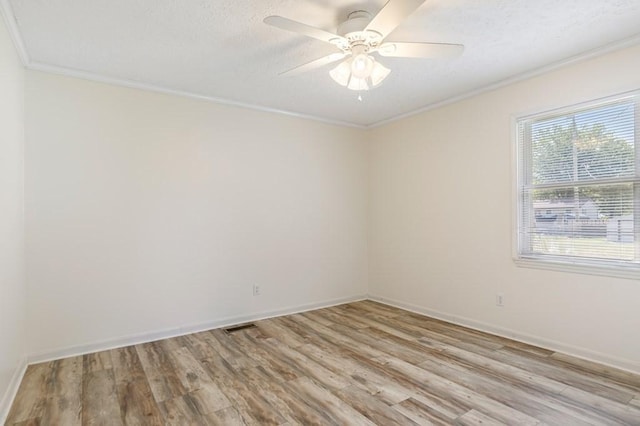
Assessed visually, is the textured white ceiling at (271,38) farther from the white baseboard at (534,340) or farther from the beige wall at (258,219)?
the white baseboard at (534,340)

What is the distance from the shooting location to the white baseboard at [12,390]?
2.09 meters

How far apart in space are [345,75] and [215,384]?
2.37 m

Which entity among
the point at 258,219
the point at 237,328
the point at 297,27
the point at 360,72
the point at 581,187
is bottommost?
the point at 237,328

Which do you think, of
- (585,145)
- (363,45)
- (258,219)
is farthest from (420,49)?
(258,219)

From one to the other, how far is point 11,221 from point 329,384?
8.10 ft

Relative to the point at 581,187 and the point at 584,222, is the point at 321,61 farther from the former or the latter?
the point at 584,222

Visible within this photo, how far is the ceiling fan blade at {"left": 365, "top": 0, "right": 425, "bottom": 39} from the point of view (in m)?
1.69

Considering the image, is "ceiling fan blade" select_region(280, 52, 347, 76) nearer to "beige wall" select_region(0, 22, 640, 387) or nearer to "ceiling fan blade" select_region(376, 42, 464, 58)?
"ceiling fan blade" select_region(376, 42, 464, 58)

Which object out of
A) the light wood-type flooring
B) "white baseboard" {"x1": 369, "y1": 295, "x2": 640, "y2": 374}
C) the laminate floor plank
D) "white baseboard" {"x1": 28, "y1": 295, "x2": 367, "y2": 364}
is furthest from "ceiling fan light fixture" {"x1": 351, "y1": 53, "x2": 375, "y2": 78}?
"white baseboard" {"x1": 28, "y1": 295, "x2": 367, "y2": 364}

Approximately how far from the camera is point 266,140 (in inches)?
164

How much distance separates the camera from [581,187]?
293 cm

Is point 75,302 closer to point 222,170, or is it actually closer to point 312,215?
point 222,170

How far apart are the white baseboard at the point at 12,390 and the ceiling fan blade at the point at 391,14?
3104mm

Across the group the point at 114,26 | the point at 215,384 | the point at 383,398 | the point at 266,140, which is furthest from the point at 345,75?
the point at 215,384
